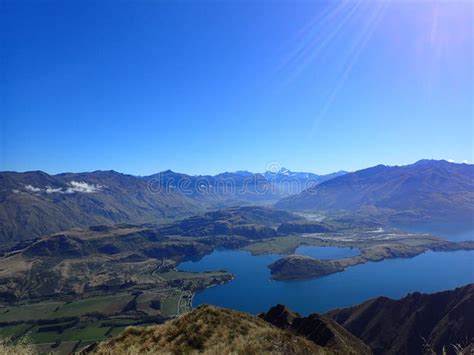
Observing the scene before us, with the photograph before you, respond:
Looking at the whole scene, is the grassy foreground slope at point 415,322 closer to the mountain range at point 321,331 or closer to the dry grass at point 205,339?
the mountain range at point 321,331

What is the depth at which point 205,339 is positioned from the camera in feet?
73.0

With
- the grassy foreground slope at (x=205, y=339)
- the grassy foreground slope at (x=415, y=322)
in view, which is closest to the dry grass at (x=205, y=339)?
the grassy foreground slope at (x=205, y=339)

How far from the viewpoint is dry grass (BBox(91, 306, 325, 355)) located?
64.2 ft

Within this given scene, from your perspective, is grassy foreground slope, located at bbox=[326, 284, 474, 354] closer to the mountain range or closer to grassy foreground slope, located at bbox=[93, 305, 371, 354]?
the mountain range

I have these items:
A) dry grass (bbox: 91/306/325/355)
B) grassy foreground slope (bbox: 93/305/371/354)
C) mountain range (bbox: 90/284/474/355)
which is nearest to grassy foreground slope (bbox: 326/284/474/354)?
mountain range (bbox: 90/284/474/355)

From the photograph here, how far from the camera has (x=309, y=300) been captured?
17588cm

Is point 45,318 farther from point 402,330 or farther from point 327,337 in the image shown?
point 327,337

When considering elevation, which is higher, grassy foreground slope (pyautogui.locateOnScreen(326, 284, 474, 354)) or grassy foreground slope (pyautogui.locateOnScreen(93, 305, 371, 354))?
grassy foreground slope (pyautogui.locateOnScreen(93, 305, 371, 354))

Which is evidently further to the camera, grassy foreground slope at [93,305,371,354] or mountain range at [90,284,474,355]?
mountain range at [90,284,474,355]

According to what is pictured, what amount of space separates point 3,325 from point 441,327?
627 ft

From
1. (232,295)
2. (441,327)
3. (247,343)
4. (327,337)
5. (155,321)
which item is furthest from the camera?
(232,295)

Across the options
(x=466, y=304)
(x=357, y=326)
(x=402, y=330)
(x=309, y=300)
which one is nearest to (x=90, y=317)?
(x=309, y=300)

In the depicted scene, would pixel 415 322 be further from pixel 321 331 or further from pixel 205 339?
pixel 205 339

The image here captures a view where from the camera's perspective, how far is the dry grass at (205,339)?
19578 mm
